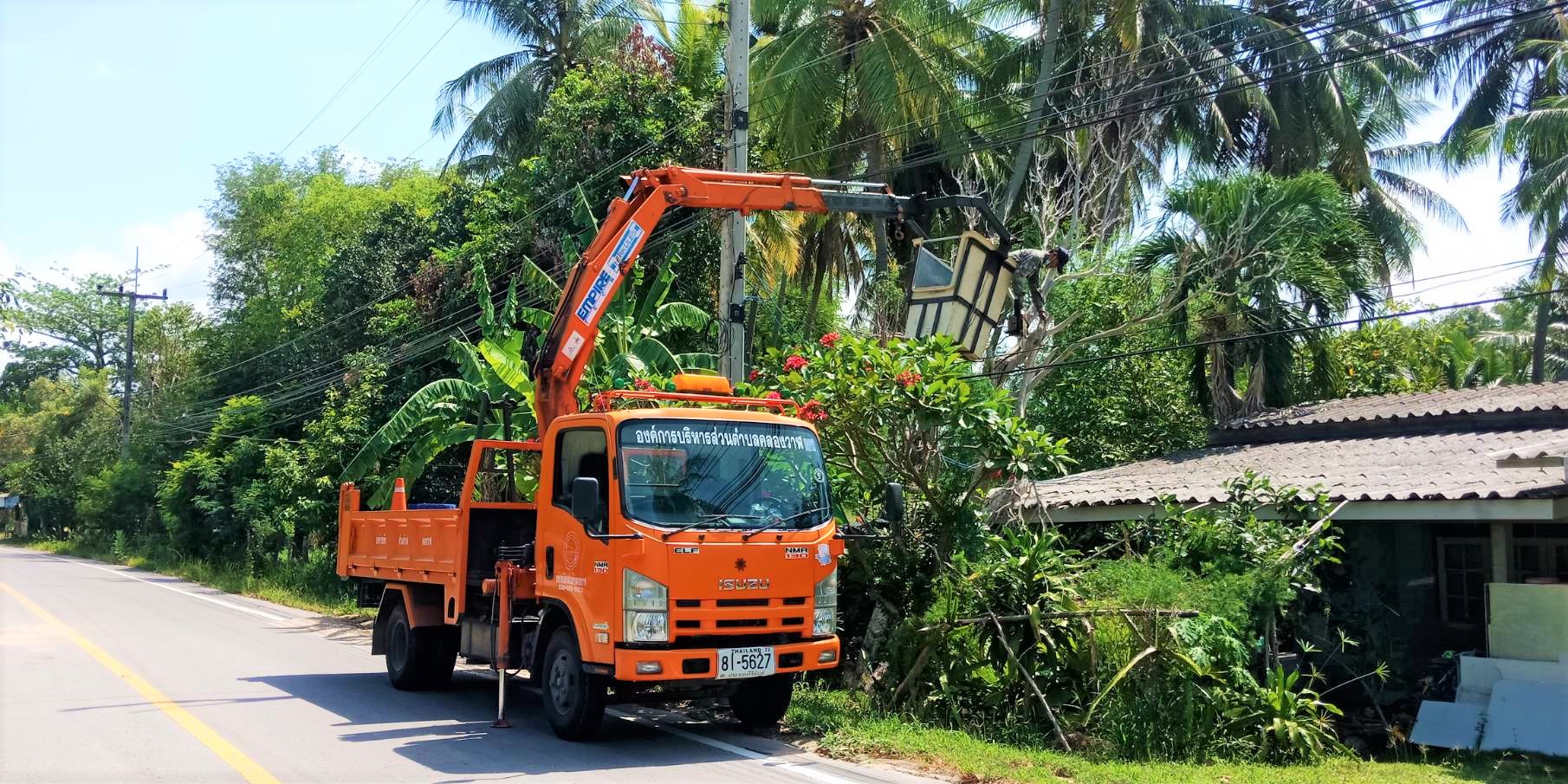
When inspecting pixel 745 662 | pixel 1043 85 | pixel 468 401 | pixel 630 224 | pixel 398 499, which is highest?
pixel 1043 85

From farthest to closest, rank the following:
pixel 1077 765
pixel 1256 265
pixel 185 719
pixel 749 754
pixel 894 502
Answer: pixel 1256 265 < pixel 185 719 < pixel 894 502 < pixel 749 754 < pixel 1077 765

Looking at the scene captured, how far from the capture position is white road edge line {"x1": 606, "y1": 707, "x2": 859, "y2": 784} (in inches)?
331

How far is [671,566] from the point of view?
888cm

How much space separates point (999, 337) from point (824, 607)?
296 inches

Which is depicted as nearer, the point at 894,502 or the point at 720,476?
the point at 720,476

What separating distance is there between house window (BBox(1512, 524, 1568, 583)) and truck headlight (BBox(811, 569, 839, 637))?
23.9 ft

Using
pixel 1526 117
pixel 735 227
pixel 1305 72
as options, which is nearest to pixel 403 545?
pixel 735 227

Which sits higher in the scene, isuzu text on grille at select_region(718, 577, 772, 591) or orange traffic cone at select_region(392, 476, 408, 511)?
orange traffic cone at select_region(392, 476, 408, 511)

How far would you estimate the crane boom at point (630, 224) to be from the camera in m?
11.7

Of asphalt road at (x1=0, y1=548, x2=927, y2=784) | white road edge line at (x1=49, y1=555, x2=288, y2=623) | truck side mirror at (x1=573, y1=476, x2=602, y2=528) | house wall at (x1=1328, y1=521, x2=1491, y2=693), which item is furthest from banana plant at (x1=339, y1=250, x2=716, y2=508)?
house wall at (x1=1328, y1=521, x2=1491, y2=693)

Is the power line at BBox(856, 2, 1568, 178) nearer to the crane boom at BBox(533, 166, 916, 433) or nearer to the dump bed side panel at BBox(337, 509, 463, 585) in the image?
the crane boom at BBox(533, 166, 916, 433)

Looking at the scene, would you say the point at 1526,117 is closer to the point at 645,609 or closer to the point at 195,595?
the point at 645,609

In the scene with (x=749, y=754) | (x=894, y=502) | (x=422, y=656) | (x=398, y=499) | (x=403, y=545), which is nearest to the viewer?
(x=749, y=754)

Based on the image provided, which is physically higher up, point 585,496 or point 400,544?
point 585,496
